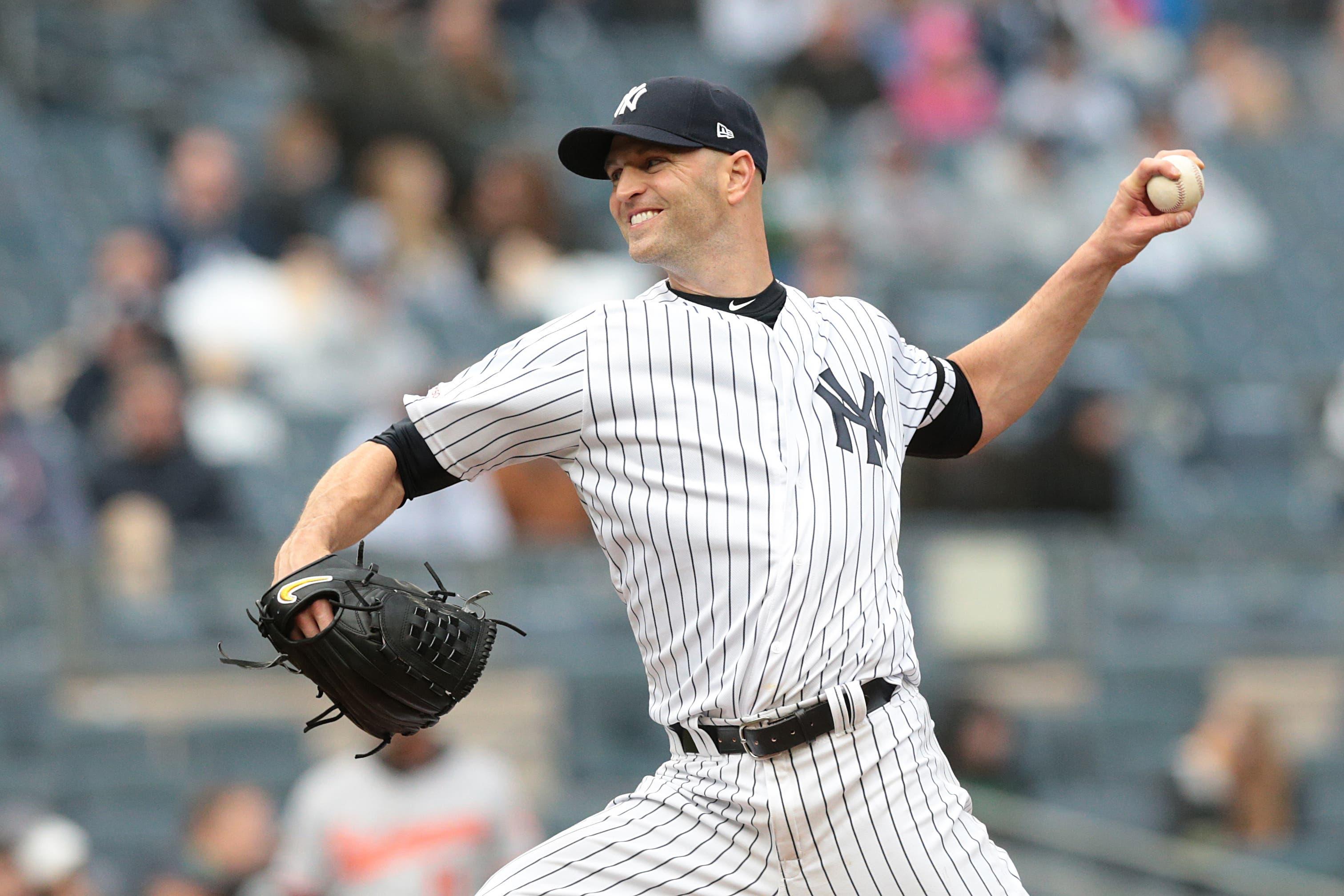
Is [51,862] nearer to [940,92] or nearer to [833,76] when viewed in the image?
[833,76]

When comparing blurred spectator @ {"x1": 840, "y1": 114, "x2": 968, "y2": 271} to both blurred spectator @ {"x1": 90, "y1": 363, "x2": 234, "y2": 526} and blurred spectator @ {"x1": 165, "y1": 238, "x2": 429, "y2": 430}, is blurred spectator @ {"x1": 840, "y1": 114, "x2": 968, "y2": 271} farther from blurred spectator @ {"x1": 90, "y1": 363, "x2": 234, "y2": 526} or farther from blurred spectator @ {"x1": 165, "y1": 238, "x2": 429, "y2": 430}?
blurred spectator @ {"x1": 90, "y1": 363, "x2": 234, "y2": 526}

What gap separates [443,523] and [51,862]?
6.39 ft

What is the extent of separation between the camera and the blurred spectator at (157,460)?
6.57m

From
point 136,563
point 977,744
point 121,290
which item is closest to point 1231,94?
point 977,744

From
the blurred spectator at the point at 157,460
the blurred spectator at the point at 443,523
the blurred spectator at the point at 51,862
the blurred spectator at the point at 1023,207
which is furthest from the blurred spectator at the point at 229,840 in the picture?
the blurred spectator at the point at 1023,207

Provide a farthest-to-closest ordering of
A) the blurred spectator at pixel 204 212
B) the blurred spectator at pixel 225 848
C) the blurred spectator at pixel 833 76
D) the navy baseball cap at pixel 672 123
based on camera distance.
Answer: the blurred spectator at pixel 833 76, the blurred spectator at pixel 204 212, the blurred spectator at pixel 225 848, the navy baseball cap at pixel 672 123

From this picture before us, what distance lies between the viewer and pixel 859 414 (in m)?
2.91

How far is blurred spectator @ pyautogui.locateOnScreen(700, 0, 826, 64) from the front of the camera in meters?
10.9

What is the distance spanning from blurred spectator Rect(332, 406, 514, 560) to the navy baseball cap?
3647 millimetres

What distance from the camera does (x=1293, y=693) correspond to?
7.51 metres

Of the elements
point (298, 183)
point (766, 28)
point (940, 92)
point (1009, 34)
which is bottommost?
point (298, 183)

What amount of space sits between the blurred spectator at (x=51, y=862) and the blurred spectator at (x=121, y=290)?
2.21 metres

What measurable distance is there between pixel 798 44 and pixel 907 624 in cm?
837

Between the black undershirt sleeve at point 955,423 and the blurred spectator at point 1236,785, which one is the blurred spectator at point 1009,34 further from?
the black undershirt sleeve at point 955,423
